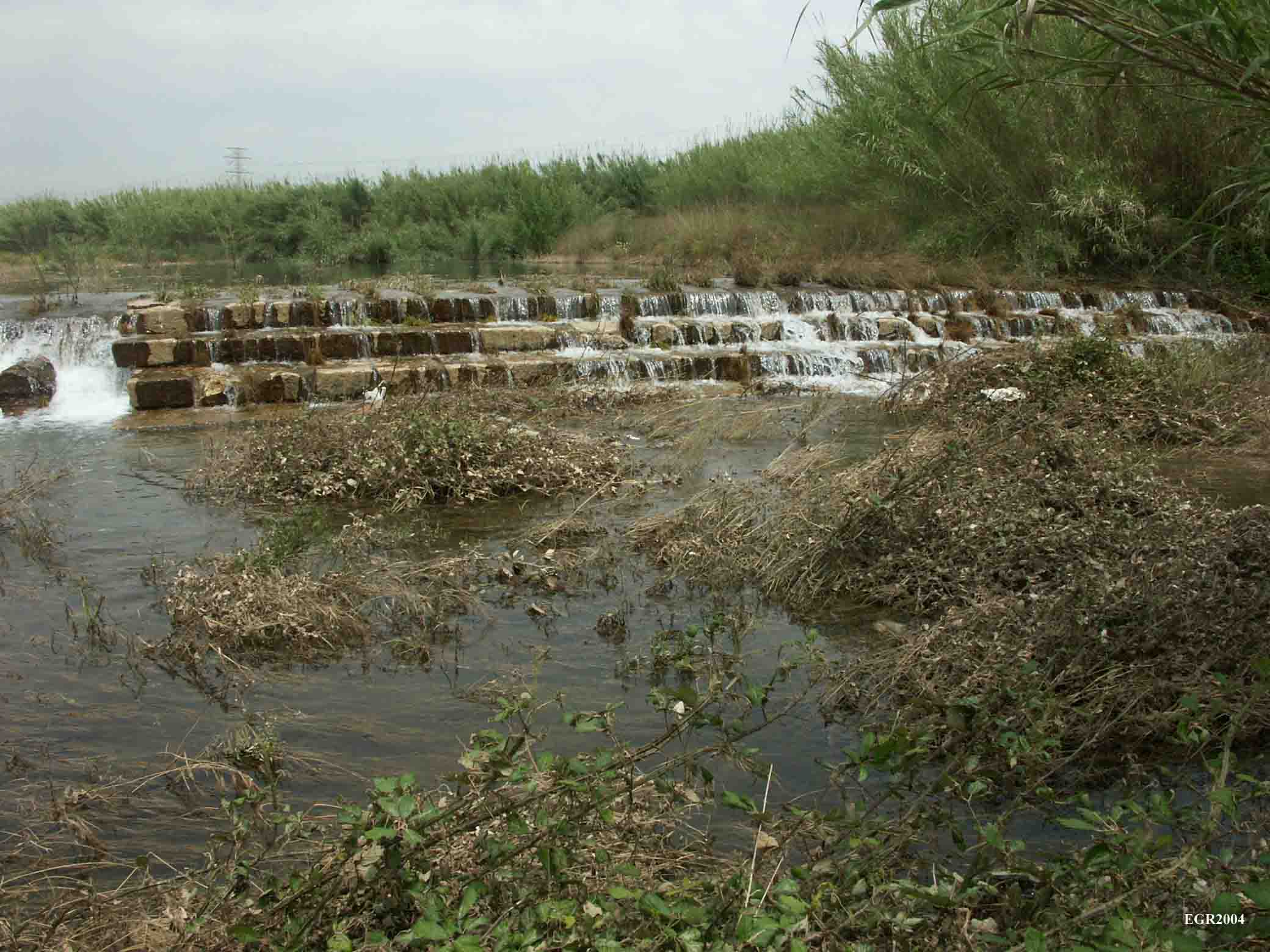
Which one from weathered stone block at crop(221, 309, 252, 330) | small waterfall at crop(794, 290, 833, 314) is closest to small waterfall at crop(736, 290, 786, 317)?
small waterfall at crop(794, 290, 833, 314)

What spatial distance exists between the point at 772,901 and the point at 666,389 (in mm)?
9239

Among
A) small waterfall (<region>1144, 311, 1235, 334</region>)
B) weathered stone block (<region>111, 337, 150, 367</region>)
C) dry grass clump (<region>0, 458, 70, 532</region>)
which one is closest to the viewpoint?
dry grass clump (<region>0, 458, 70, 532</region>)

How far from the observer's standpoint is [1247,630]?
398 centimetres

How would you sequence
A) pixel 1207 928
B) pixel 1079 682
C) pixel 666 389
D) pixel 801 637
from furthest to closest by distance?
1. pixel 666 389
2. pixel 801 637
3. pixel 1079 682
4. pixel 1207 928

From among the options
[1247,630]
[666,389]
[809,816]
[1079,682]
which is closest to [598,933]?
[809,816]

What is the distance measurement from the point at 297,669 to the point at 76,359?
8905mm

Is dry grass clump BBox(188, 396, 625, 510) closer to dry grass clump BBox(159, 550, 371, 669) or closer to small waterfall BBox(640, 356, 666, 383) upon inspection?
dry grass clump BBox(159, 550, 371, 669)

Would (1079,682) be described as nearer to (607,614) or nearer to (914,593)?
(914,593)

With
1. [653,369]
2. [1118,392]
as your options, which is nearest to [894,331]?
[653,369]

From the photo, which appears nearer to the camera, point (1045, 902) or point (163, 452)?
point (1045, 902)

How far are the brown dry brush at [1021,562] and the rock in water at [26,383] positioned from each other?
8.14 metres

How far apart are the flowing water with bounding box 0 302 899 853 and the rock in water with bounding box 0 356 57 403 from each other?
4.41 m

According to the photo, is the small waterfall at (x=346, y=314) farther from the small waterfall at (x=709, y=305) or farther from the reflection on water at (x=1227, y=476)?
the reflection on water at (x=1227, y=476)

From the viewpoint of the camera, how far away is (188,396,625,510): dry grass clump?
24.8 feet
